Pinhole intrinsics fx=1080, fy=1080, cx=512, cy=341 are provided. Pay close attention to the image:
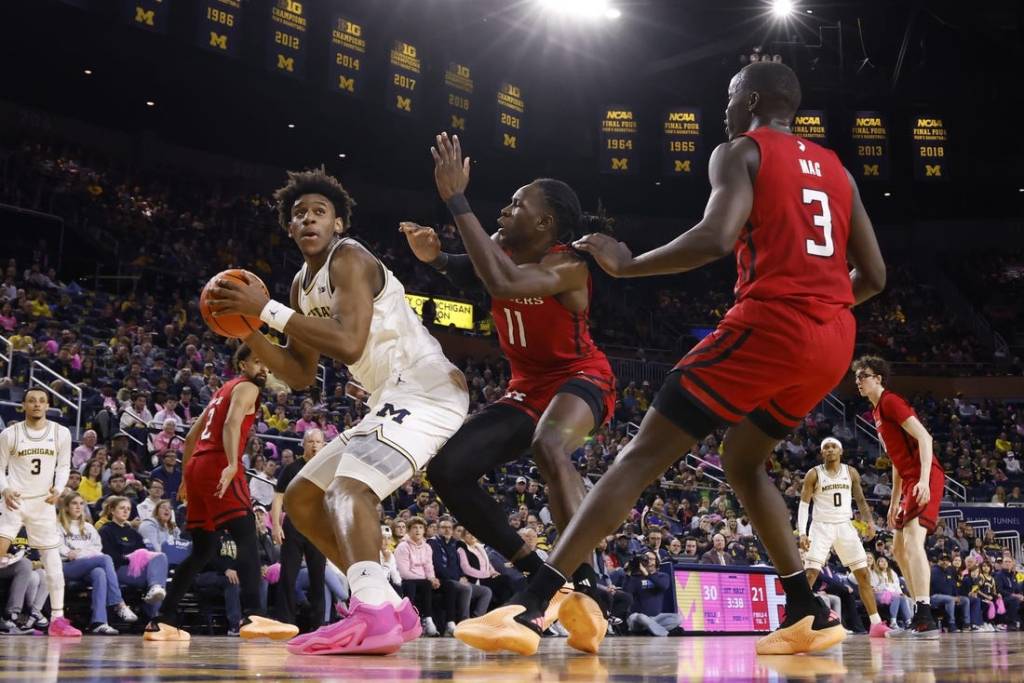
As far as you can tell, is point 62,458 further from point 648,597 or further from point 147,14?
point 147,14

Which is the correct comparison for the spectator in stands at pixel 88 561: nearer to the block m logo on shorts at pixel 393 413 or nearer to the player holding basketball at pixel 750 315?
the block m logo on shorts at pixel 393 413

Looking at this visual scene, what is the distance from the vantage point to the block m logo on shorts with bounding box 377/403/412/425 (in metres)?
3.85

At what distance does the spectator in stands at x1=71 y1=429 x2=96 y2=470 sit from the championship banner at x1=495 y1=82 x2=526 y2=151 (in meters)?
14.6

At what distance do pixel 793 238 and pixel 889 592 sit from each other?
1184cm

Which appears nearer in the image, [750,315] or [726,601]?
[750,315]

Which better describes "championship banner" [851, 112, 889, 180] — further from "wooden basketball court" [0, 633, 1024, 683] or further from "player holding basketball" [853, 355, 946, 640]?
"wooden basketball court" [0, 633, 1024, 683]

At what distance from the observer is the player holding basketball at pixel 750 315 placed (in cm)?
337

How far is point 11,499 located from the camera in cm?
792

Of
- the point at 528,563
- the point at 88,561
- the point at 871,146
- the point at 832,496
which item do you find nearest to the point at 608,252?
the point at 528,563

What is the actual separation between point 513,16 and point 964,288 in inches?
584

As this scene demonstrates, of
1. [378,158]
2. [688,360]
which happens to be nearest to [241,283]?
[688,360]

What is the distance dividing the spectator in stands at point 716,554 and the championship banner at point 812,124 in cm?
1477

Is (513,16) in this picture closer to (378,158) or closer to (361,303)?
(378,158)

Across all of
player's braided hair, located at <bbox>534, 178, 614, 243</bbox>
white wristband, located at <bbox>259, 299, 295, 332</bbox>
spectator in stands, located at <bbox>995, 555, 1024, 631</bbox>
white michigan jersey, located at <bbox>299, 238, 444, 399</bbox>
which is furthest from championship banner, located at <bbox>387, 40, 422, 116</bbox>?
white wristband, located at <bbox>259, 299, 295, 332</bbox>
